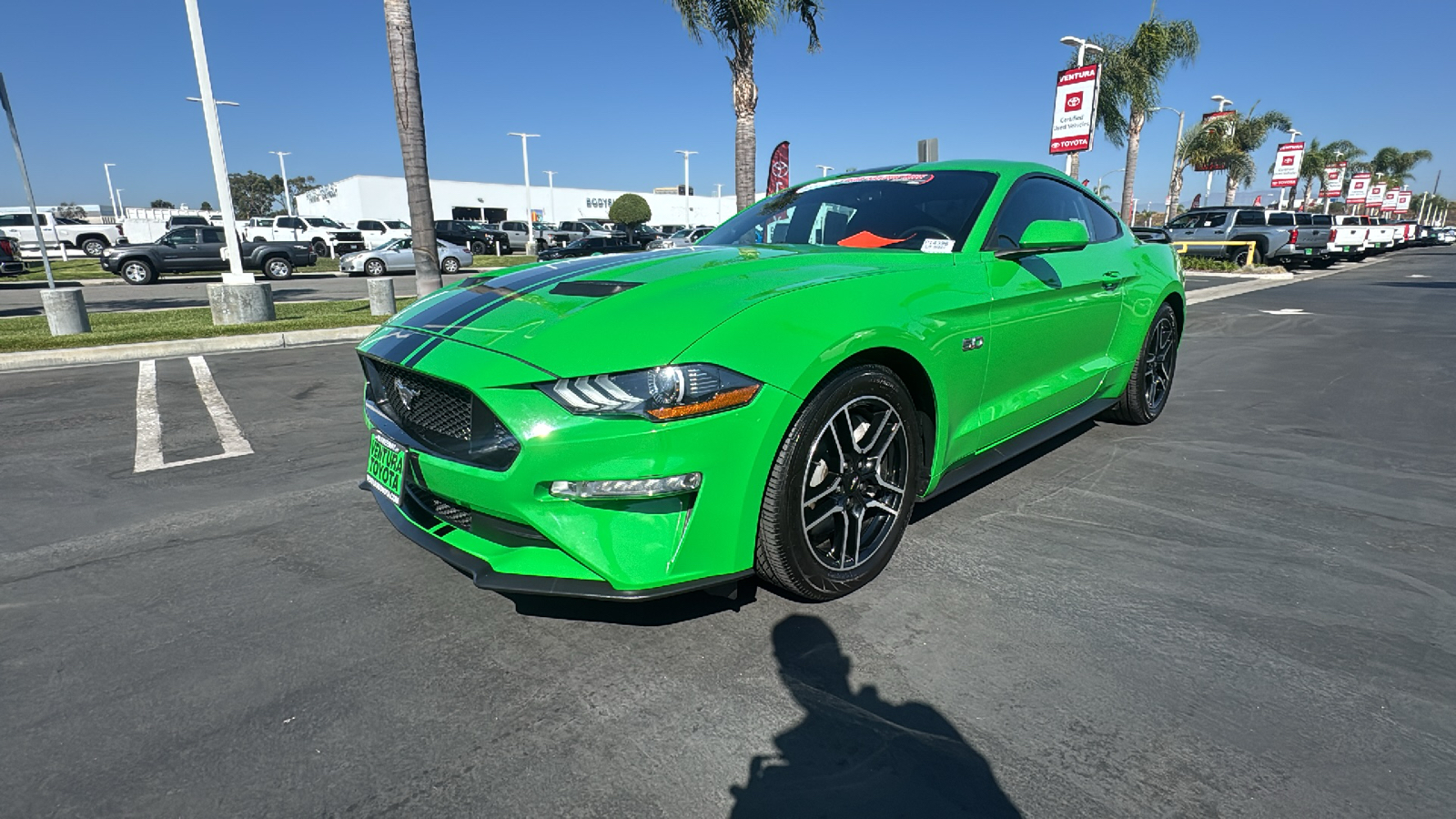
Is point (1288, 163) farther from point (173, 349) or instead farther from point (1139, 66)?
point (173, 349)

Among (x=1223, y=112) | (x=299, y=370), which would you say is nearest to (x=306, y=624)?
(x=299, y=370)

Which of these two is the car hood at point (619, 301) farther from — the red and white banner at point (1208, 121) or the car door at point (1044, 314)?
the red and white banner at point (1208, 121)

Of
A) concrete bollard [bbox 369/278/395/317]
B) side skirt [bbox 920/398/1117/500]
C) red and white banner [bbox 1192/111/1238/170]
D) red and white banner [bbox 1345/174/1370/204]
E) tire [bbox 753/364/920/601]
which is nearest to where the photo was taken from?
tire [bbox 753/364/920/601]

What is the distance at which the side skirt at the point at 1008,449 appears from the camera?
2936mm

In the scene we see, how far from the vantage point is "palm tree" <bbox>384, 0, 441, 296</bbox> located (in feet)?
32.0

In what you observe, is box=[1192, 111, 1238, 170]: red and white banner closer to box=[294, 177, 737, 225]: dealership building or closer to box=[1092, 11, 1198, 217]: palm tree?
box=[1092, 11, 1198, 217]: palm tree

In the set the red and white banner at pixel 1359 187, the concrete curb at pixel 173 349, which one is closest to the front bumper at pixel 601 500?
the concrete curb at pixel 173 349

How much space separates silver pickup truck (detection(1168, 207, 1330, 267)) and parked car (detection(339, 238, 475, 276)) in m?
20.2

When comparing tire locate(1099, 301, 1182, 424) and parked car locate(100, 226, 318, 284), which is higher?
parked car locate(100, 226, 318, 284)

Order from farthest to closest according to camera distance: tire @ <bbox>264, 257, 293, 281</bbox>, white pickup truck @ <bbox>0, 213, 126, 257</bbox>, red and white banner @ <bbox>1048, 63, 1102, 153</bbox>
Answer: white pickup truck @ <bbox>0, 213, 126, 257</bbox>
tire @ <bbox>264, 257, 293, 281</bbox>
red and white banner @ <bbox>1048, 63, 1102, 153</bbox>

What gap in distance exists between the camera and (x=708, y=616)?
2441 millimetres

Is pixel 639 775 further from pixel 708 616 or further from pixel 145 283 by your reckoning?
pixel 145 283

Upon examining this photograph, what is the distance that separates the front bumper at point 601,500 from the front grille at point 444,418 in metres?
0.04

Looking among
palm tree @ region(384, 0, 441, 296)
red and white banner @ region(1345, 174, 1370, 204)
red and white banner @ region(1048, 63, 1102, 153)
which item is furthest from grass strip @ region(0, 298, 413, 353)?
red and white banner @ region(1345, 174, 1370, 204)
